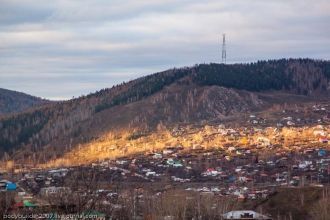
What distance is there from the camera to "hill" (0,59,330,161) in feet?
451

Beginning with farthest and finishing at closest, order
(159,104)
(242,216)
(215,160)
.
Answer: (159,104) < (215,160) < (242,216)

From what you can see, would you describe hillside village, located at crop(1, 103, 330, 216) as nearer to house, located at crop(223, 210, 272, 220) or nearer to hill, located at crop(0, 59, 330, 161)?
house, located at crop(223, 210, 272, 220)

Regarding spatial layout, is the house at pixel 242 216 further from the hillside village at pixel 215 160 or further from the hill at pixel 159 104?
the hill at pixel 159 104

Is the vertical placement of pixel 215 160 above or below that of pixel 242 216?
below

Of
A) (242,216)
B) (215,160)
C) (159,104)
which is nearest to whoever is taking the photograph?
(242,216)

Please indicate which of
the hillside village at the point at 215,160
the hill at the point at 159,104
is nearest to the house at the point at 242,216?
the hillside village at the point at 215,160

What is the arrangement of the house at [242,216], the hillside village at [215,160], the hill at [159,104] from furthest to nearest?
1. the hill at [159,104]
2. the hillside village at [215,160]
3. the house at [242,216]

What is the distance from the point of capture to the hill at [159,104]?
451 feet

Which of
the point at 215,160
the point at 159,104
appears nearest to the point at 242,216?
the point at 215,160

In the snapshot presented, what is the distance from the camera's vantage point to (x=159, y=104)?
14750 centimetres

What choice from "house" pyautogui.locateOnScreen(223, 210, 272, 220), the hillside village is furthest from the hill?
"house" pyautogui.locateOnScreen(223, 210, 272, 220)

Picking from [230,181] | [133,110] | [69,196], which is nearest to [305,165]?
[230,181]

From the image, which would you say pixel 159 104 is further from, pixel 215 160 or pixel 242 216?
pixel 242 216

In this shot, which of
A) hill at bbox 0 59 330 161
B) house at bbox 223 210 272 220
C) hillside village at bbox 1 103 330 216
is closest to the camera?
house at bbox 223 210 272 220
